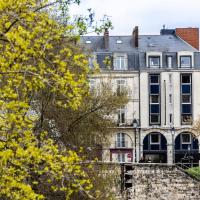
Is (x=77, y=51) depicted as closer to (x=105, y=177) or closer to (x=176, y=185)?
(x=105, y=177)

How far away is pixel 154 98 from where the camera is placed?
6794cm

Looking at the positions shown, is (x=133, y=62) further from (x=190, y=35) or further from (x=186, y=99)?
(x=190, y=35)

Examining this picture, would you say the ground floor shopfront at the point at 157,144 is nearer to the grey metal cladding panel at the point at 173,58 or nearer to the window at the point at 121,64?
the window at the point at 121,64

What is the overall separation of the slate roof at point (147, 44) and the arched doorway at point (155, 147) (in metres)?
7.97

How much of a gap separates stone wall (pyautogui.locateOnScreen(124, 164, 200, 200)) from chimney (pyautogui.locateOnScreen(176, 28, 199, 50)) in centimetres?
3697

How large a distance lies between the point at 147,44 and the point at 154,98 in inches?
Result: 235

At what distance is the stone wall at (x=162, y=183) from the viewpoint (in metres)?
33.6

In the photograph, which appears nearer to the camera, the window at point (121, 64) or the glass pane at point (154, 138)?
the glass pane at point (154, 138)

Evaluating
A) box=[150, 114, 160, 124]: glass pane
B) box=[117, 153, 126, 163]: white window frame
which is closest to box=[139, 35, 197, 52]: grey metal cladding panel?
box=[150, 114, 160, 124]: glass pane

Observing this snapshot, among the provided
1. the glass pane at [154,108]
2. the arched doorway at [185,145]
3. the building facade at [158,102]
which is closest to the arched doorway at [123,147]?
the building facade at [158,102]

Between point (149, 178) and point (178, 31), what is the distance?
39516 millimetres

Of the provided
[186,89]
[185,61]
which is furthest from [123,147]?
[185,61]

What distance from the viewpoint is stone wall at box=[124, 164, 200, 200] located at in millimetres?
33562

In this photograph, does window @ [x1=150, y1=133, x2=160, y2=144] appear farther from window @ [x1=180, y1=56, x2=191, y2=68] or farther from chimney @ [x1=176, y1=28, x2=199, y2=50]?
chimney @ [x1=176, y1=28, x2=199, y2=50]
